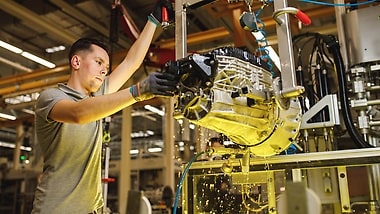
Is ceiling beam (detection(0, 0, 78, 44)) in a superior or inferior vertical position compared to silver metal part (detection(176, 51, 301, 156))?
superior

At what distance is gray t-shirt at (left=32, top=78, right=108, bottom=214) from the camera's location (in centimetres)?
136

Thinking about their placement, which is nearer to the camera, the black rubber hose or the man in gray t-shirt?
the man in gray t-shirt

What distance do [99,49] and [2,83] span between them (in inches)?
138

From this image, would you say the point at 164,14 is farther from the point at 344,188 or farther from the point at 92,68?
the point at 344,188

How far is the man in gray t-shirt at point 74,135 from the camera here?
4.03ft

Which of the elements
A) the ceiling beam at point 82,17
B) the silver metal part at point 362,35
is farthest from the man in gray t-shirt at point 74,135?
the ceiling beam at point 82,17

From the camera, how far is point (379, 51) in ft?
5.60

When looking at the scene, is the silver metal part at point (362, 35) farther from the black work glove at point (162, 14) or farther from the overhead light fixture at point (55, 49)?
the overhead light fixture at point (55, 49)

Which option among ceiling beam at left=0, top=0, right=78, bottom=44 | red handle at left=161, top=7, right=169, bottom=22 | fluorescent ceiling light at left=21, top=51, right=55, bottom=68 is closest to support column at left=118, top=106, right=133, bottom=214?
fluorescent ceiling light at left=21, top=51, right=55, bottom=68

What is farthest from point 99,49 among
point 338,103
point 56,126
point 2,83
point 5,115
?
point 5,115

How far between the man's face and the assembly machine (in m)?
0.44

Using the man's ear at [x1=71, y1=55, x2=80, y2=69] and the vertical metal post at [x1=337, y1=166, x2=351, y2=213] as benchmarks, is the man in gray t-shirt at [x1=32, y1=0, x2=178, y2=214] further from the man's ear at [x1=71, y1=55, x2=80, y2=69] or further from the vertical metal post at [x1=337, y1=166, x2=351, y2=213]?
the vertical metal post at [x1=337, y1=166, x2=351, y2=213]

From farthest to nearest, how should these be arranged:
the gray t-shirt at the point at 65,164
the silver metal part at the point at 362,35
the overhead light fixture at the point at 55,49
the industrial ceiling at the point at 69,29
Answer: the overhead light fixture at the point at 55,49 < the industrial ceiling at the point at 69,29 < the silver metal part at the point at 362,35 < the gray t-shirt at the point at 65,164

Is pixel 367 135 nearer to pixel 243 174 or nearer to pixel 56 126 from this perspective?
pixel 243 174
